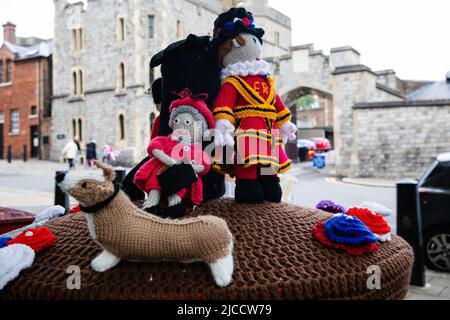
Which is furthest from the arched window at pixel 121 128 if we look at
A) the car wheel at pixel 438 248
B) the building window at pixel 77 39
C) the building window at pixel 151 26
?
the car wheel at pixel 438 248

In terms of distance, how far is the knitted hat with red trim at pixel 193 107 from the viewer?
1879 millimetres

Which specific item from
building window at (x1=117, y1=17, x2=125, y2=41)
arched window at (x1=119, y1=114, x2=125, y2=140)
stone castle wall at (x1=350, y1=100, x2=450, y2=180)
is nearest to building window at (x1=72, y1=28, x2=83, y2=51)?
building window at (x1=117, y1=17, x2=125, y2=41)

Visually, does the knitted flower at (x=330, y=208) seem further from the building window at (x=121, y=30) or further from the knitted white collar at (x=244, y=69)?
the building window at (x=121, y=30)

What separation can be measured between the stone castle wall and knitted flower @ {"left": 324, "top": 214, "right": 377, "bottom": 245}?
53.9 feet

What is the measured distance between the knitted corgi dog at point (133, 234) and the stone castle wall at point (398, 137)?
55.4 feet

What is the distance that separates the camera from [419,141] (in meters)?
16.7

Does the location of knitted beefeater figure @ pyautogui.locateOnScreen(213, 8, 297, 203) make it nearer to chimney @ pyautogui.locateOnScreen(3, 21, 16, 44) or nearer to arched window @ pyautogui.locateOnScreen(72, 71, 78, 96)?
arched window @ pyautogui.locateOnScreen(72, 71, 78, 96)

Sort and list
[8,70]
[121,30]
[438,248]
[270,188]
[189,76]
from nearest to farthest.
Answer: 1. [189,76]
2. [270,188]
3. [438,248]
4. [121,30]
5. [8,70]

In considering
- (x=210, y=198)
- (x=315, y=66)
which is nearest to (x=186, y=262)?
(x=210, y=198)

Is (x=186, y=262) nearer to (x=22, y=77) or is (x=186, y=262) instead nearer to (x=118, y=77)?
(x=118, y=77)

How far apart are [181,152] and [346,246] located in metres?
0.78

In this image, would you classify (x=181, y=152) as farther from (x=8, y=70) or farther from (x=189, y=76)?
(x=8, y=70)

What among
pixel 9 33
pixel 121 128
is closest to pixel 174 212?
pixel 121 128

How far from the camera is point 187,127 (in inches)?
73.7
